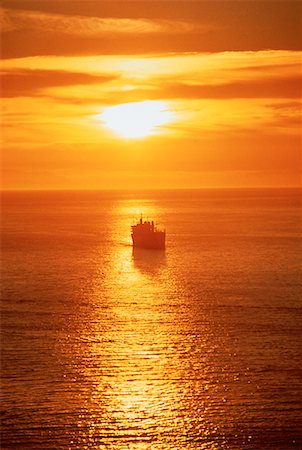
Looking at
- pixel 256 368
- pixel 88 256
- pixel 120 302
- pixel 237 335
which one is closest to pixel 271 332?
pixel 237 335

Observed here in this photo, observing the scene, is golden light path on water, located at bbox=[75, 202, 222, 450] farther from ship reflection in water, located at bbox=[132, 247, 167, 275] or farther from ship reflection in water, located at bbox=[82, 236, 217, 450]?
ship reflection in water, located at bbox=[132, 247, 167, 275]

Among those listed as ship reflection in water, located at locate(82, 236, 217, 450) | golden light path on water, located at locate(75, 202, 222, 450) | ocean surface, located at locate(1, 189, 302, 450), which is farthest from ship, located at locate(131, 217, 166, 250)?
ship reflection in water, located at locate(82, 236, 217, 450)

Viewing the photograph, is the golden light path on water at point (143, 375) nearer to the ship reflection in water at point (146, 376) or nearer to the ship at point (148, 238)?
the ship reflection in water at point (146, 376)

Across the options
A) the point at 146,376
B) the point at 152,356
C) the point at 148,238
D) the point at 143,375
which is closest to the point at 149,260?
the point at 148,238

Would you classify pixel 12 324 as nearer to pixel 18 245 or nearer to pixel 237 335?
pixel 237 335

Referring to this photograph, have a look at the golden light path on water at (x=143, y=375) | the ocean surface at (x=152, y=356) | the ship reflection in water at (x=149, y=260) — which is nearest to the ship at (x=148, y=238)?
the ship reflection in water at (x=149, y=260)

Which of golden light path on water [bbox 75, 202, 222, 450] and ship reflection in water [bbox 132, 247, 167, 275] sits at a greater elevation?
ship reflection in water [bbox 132, 247, 167, 275]

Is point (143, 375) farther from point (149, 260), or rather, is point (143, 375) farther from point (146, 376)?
point (149, 260)
